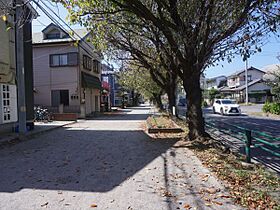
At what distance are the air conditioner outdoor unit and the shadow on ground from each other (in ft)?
8.93

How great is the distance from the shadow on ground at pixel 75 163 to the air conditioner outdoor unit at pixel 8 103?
2.72 m

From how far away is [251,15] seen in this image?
7820 mm

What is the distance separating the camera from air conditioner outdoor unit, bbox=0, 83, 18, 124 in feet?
39.9

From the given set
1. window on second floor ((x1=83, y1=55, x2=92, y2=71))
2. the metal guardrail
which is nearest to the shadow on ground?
the metal guardrail

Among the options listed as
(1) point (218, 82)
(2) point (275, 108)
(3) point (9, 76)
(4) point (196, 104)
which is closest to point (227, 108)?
(2) point (275, 108)

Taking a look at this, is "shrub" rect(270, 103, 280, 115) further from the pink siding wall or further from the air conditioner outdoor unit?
the air conditioner outdoor unit

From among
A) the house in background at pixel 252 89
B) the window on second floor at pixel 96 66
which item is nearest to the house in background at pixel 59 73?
the window on second floor at pixel 96 66

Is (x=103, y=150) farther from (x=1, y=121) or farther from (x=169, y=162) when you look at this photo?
(x=1, y=121)

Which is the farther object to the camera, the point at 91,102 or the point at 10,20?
the point at 91,102

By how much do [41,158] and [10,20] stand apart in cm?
866

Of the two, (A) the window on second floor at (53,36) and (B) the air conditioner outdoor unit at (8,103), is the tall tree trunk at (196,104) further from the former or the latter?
(A) the window on second floor at (53,36)

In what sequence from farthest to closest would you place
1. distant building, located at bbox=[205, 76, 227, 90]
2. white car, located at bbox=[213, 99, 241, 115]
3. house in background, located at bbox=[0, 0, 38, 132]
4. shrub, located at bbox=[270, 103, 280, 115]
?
1. distant building, located at bbox=[205, 76, 227, 90]
2. white car, located at bbox=[213, 99, 241, 115]
3. shrub, located at bbox=[270, 103, 280, 115]
4. house in background, located at bbox=[0, 0, 38, 132]

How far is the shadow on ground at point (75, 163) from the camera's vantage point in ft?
17.4

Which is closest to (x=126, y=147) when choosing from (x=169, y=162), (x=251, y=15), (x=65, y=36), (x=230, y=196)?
(x=169, y=162)
